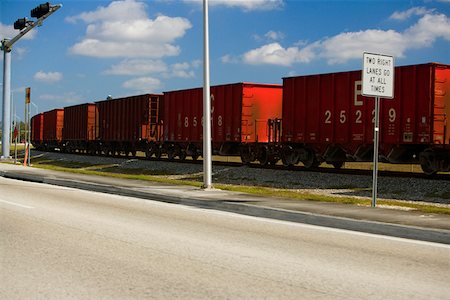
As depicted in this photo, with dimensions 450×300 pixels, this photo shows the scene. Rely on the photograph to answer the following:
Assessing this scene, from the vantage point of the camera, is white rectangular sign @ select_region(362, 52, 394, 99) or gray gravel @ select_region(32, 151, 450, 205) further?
gray gravel @ select_region(32, 151, 450, 205)

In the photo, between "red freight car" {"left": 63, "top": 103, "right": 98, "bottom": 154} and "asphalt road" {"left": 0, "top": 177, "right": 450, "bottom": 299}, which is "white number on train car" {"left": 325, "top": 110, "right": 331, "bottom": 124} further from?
"red freight car" {"left": 63, "top": 103, "right": 98, "bottom": 154}

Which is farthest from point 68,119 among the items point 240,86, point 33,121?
point 240,86

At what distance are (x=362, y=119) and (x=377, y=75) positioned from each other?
8252 millimetres

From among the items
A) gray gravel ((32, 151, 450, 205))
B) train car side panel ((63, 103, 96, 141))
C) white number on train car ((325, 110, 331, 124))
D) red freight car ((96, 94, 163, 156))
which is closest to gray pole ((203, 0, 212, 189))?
gray gravel ((32, 151, 450, 205))

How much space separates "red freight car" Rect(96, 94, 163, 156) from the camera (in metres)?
35.0

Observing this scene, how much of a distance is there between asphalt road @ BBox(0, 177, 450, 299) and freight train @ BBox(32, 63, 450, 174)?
9852mm

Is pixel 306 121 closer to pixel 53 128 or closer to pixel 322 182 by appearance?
pixel 322 182

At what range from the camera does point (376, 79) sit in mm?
12508

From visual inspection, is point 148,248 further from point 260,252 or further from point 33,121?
point 33,121

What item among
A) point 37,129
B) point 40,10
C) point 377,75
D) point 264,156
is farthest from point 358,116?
point 37,129

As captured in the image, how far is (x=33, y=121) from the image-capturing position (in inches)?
2648

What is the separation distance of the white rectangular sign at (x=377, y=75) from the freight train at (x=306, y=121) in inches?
257

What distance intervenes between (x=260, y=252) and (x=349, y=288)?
214cm

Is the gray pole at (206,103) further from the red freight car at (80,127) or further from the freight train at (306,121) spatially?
the red freight car at (80,127)
